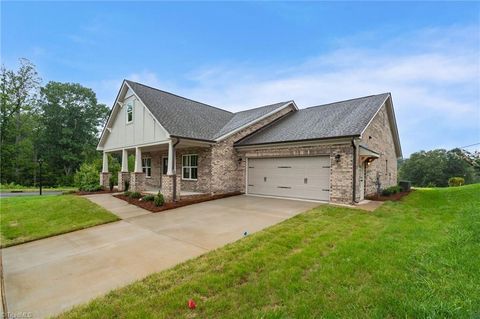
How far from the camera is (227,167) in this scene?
13.0 metres

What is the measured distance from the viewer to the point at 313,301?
289cm

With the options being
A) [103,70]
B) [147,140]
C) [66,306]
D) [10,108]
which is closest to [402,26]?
[147,140]

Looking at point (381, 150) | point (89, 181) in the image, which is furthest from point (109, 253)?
point (381, 150)

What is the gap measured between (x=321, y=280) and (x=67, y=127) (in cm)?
4253

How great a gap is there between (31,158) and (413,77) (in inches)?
1769

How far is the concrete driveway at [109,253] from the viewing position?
11.6 feet

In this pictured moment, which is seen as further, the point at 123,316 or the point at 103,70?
the point at 103,70

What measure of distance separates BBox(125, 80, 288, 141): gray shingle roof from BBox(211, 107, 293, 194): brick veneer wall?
0.59m

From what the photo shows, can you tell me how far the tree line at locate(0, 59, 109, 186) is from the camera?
29.5m

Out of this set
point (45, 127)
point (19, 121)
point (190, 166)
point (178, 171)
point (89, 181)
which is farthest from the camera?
point (45, 127)

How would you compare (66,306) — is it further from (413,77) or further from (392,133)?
(413,77)

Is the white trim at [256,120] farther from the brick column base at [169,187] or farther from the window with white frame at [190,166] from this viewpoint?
the brick column base at [169,187]

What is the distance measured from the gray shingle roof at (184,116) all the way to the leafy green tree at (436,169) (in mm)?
45869

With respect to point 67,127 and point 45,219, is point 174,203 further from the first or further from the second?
point 67,127
